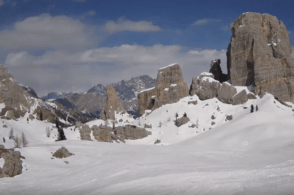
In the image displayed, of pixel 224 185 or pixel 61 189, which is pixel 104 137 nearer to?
pixel 61 189

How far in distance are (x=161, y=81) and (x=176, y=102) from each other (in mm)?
9762

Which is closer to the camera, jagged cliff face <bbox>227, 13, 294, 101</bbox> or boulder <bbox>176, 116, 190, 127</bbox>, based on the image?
boulder <bbox>176, 116, 190, 127</bbox>

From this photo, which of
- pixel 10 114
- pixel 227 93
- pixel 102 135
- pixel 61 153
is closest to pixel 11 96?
pixel 10 114

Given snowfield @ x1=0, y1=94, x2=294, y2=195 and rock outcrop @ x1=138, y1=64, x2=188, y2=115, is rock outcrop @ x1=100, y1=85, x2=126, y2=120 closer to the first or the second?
rock outcrop @ x1=138, y1=64, x2=188, y2=115

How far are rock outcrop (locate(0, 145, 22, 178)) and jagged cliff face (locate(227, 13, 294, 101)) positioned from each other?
65840mm

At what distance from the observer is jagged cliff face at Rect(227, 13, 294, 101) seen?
2955 inches

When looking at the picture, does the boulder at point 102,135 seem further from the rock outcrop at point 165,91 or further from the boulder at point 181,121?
the rock outcrop at point 165,91

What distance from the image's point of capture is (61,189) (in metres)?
17.6

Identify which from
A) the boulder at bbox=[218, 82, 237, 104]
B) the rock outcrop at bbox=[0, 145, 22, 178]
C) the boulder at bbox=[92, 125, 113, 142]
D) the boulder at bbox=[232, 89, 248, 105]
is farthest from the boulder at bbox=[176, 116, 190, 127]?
the rock outcrop at bbox=[0, 145, 22, 178]

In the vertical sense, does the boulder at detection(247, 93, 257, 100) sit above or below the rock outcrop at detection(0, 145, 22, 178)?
above

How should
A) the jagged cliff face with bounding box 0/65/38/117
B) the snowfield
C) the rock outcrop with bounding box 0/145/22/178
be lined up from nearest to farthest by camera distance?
the snowfield, the rock outcrop with bounding box 0/145/22/178, the jagged cliff face with bounding box 0/65/38/117

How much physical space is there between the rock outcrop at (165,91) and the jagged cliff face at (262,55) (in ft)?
50.0

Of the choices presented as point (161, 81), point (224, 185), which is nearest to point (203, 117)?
point (161, 81)

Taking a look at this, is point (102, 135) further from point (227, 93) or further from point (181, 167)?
point (227, 93)
